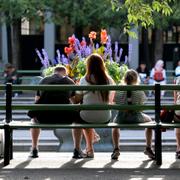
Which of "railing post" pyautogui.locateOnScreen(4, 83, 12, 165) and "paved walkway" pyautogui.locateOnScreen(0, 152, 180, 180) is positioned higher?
"railing post" pyautogui.locateOnScreen(4, 83, 12, 165)

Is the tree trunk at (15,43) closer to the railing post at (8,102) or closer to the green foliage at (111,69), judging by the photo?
the green foliage at (111,69)

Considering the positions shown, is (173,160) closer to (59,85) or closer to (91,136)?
(91,136)

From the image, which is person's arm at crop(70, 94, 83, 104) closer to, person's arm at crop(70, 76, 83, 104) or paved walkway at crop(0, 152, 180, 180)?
person's arm at crop(70, 76, 83, 104)

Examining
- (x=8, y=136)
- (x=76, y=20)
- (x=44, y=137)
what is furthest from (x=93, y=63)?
(x=76, y=20)

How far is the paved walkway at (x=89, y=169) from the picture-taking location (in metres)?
6.89

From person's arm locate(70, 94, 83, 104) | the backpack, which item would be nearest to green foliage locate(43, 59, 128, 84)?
person's arm locate(70, 94, 83, 104)

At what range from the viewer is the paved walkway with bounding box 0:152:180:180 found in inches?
271

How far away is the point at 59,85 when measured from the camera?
7.52m

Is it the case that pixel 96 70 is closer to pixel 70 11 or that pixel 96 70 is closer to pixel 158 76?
pixel 158 76

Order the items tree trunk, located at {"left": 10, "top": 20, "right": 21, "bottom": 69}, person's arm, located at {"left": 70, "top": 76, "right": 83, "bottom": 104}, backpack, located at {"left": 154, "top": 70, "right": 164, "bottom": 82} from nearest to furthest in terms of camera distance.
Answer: person's arm, located at {"left": 70, "top": 76, "right": 83, "bottom": 104}
backpack, located at {"left": 154, "top": 70, "right": 164, "bottom": 82}
tree trunk, located at {"left": 10, "top": 20, "right": 21, "bottom": 69}

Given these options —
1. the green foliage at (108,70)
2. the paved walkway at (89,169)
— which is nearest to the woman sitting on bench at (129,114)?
the paved walkway at (89,169)

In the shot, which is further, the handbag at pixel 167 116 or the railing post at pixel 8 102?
the handbag at pixel 167 116

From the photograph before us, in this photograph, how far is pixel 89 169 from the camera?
7.33 m

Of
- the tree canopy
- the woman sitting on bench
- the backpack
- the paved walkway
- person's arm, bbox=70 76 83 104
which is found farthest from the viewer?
the tree canopy
